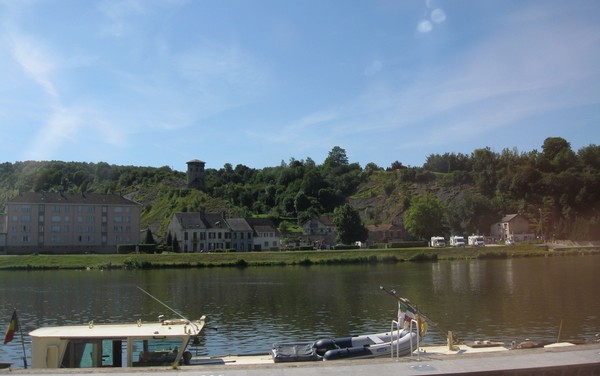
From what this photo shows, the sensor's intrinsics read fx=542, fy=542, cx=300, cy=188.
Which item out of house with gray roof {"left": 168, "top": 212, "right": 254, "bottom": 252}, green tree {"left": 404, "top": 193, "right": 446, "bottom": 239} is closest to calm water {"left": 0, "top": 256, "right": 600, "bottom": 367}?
house with gray roof {"left": 168, "top": 212, "right": 254, "bottom": 252}

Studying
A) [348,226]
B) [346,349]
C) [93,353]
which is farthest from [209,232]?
[93,353]

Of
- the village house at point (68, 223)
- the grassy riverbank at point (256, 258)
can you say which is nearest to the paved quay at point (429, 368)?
the grassy riverbank at point (256, 258)

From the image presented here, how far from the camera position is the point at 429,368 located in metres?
12.5

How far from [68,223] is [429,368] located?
135m

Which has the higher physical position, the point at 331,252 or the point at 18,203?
the point at 18,203

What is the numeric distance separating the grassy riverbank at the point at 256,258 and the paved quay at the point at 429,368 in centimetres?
8938

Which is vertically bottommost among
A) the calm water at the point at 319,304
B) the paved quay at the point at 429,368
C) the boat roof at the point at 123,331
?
the calm water at the point at 319,304

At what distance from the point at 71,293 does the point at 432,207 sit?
335ft

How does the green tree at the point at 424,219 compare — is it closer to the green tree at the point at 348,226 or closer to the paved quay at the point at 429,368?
the green tree at the point at 348,226

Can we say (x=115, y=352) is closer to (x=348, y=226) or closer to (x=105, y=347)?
(x=105, y=347)

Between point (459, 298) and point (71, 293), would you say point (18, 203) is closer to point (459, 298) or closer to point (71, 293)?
point (71, 293)

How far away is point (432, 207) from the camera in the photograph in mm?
140750

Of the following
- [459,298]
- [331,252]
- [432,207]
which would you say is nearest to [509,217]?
[432,207]

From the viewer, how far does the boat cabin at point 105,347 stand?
52.5ft
